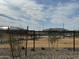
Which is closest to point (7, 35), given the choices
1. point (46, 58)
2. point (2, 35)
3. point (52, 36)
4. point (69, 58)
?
point (2, 35)

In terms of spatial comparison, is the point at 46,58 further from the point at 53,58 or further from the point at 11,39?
the point at 11,39

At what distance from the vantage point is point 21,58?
15727 millimetres

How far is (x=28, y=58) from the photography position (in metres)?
15.8

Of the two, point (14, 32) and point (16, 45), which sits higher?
point (14, 32)

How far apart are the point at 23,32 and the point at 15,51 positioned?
2012 mm

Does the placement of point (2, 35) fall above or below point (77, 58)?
above

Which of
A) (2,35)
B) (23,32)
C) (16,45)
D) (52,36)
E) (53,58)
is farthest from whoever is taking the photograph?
(52,36)

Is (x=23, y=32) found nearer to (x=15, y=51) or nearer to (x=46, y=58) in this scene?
(x=15, y=51)

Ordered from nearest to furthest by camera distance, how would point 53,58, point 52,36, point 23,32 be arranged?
1. point 53,58
2. point 23,32
3. point 52,36

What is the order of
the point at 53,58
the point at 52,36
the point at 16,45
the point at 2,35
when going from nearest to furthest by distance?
the point at 2,35
the point at 53,58
the point at 16,45
the point at 52,36

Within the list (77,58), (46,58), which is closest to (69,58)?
(77,58)

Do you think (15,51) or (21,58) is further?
(15,51)

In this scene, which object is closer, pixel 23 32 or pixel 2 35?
pixel 2 35

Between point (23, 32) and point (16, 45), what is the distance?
1999 millimetres
